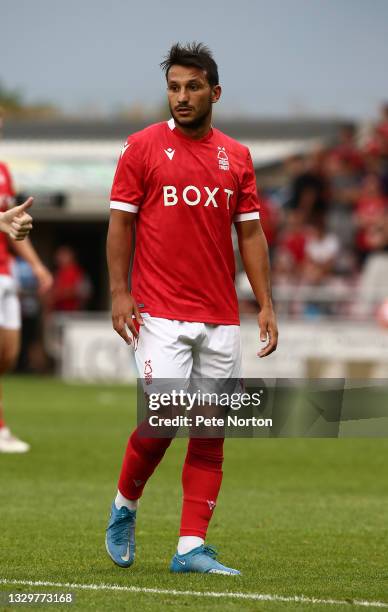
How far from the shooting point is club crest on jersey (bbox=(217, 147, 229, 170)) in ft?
21.3

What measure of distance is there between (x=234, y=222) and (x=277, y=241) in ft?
63.0

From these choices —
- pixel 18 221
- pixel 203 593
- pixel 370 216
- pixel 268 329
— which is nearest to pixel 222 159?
pixel 268 329

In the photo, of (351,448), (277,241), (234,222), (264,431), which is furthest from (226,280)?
(277,241)

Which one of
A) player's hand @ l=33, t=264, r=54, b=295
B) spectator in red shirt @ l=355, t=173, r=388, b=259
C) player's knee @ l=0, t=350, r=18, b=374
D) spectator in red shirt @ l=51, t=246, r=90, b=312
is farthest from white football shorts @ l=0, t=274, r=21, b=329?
spectator in red shirt @ l=51, t=246, r=90, b=312

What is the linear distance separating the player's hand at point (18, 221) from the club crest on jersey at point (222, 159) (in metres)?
0.90

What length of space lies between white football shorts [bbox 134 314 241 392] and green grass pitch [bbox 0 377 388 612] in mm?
937

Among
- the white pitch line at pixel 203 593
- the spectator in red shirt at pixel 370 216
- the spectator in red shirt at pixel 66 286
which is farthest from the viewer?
the spectator in red shirt at pixel 66 286

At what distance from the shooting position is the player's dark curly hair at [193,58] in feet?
21.0

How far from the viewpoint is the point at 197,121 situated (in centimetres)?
646

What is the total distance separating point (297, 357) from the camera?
22469mm

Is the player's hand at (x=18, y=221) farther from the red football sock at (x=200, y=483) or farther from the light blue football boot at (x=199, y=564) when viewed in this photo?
the light blue football boot at (x=199, y=564)

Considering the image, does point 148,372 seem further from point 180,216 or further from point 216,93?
point 216,93

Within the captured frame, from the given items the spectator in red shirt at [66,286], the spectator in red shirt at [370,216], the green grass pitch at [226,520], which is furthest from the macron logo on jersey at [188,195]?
the spectator in red shirt at [66,286]

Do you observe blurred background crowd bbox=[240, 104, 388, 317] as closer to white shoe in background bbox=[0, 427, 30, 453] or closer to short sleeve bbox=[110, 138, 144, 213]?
white shoe in background bbox=[0, 427, 30, 453]
